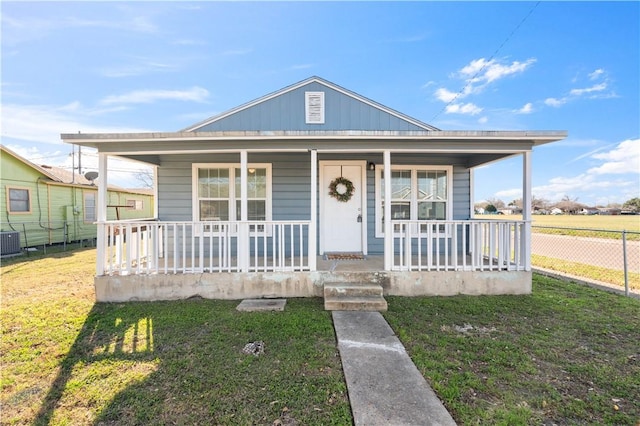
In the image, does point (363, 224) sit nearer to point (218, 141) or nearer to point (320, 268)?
point (320, 268)

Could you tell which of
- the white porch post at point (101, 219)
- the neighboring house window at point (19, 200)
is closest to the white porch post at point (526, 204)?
the white porch post at point (101, 219)

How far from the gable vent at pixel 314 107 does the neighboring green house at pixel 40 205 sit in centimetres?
920

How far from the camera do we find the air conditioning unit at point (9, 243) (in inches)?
363

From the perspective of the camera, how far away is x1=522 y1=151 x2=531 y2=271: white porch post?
5.09 meters

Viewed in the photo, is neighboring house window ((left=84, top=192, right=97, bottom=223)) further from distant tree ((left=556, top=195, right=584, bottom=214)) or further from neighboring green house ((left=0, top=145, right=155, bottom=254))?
distant tree ((left=556, top=195, right=584, bottom=214))

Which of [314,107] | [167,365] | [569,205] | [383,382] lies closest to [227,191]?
[314,107]

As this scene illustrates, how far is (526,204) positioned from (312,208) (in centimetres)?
383

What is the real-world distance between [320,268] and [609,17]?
1215cm

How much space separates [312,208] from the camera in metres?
4.93

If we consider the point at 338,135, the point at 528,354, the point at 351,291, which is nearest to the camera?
the point at 528,354

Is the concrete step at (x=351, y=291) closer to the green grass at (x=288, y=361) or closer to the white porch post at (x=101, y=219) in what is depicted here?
the green grass at (x=288, y=361)

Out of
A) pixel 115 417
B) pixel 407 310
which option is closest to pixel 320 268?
pixel 407 310

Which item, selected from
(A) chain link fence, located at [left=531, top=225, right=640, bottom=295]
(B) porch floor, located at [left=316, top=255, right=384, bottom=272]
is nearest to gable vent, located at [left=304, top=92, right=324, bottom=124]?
(B) porch floor, located at [left=316, top=255, right=384, bottom=272]

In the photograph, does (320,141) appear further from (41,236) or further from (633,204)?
(633,204)
